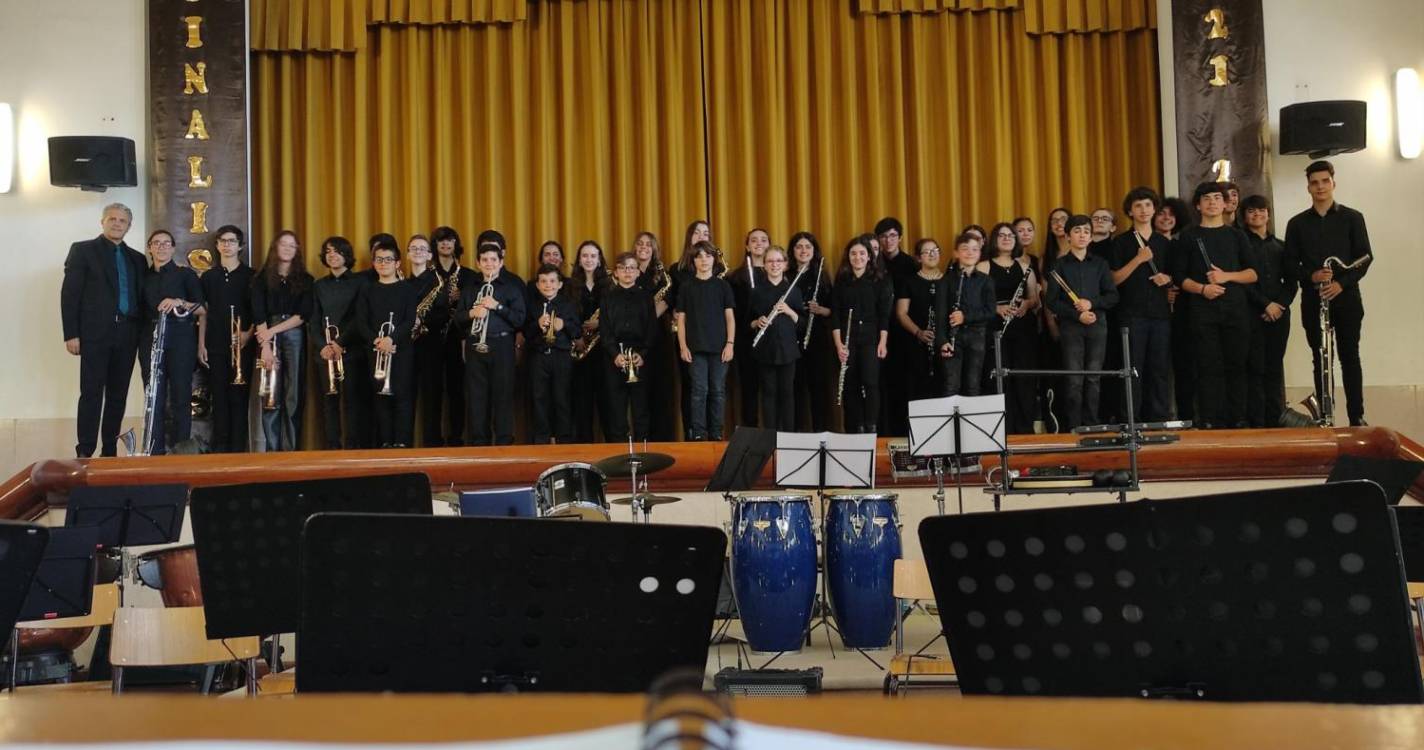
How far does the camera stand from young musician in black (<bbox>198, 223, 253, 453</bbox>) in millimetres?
8562

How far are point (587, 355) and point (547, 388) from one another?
1.21 feet

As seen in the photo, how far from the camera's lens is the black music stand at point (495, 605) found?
162cm

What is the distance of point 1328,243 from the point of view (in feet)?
26.1

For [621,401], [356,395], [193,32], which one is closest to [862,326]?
[621,401]

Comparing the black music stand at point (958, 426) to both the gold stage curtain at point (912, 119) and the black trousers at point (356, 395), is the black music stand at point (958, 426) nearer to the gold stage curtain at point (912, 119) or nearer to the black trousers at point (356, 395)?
the black trousers at point (356, 395)

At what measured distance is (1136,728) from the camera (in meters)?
0.79

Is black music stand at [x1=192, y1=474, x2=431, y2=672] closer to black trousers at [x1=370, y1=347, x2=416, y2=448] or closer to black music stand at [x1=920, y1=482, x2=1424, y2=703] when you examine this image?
black music stand at [x1=920, y1=482, x2=1424, y2=703]

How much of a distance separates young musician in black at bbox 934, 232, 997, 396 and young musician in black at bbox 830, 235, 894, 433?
38 centimetres

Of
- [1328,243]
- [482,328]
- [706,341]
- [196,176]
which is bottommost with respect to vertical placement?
[706,341]

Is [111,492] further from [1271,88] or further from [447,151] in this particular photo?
[1271,88]

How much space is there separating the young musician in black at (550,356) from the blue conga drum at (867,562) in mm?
3134

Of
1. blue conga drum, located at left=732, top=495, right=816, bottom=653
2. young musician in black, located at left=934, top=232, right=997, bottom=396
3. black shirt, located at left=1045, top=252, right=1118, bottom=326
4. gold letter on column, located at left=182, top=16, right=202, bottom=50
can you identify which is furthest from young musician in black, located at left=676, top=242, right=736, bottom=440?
gold letter on column, located at left=182, top=16, right=202, bottom=50

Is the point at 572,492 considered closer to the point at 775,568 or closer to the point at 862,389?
the point at 775,568

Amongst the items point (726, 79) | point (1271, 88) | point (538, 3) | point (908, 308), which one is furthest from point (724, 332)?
point (1271, 88)
